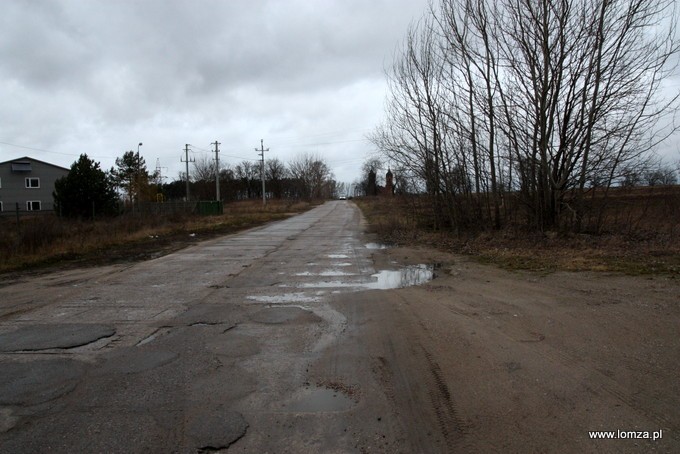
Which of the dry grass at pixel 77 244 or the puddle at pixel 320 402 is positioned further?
the dry grass at pixel 77 244

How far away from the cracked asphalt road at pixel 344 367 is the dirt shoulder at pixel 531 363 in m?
0.02

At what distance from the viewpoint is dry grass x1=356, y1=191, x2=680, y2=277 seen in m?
10.1

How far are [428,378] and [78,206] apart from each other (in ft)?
119

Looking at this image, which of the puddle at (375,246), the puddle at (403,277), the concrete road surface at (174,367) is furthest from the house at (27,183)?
the puddle at (403,277)

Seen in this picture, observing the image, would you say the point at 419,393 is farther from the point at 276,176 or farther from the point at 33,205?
the point at 276,176

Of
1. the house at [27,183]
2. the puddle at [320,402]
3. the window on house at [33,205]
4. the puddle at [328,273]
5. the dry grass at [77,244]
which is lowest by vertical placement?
the puddle at [320,402]

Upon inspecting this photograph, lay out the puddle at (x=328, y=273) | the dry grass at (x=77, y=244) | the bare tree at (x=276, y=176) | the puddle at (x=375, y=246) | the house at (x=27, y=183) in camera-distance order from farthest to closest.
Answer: the bare tree at (x=276, y=176)
the house at (x=27, y=183)
the puddle at (x=375, y=246)
the dry grass at (x=77, y=244)
the puddle at (x=328, y=273)

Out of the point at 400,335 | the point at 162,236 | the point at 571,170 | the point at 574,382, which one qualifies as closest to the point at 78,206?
the point at 162,236

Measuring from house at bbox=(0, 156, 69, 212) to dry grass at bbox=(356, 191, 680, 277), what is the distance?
57.5 meters

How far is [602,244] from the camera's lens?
12492mm

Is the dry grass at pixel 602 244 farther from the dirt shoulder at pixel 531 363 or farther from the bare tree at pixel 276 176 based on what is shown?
the bare tree at pixel 276 176

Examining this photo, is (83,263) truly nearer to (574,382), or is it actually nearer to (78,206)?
(574,382)

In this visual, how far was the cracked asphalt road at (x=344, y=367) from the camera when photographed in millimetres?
3490

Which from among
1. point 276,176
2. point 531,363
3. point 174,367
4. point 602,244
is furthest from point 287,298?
point 276,176
